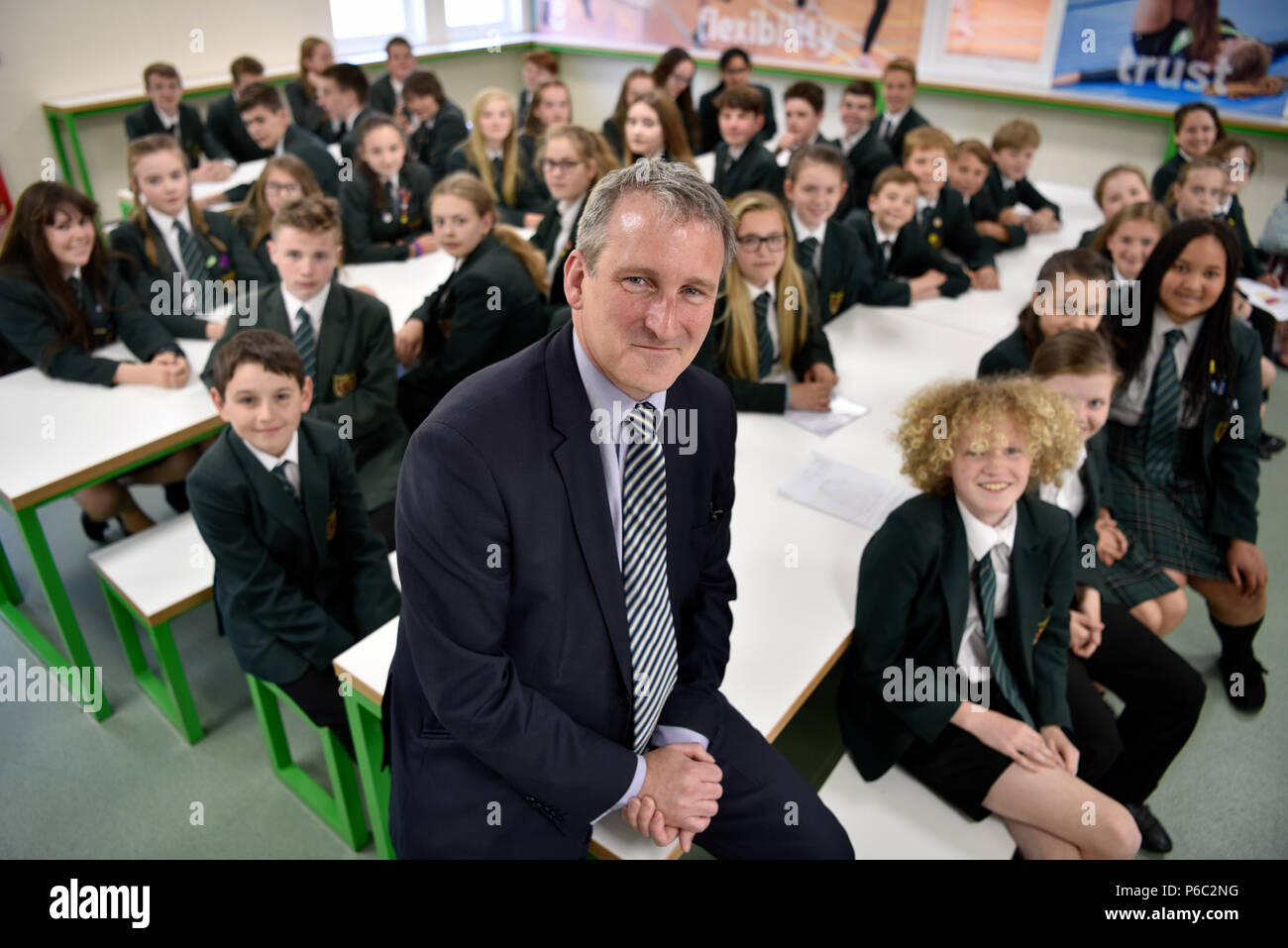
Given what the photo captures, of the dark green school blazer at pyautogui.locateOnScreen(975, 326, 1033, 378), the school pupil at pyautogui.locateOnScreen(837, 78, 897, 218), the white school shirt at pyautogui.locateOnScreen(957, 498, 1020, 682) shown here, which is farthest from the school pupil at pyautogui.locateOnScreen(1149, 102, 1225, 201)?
the white school shirt at pyautogui.locateOnScreen(957, 498, 1020, 682)

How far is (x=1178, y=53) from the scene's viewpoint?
6004mm

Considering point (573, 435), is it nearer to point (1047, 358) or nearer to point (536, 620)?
point (536, 620)

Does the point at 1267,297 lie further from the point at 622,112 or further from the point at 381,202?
the point at 381,202

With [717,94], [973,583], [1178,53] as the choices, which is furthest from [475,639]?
[1178,53]

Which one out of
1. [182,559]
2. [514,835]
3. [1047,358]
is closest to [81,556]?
[182,559]

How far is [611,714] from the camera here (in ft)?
4.86

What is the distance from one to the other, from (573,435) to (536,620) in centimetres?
29

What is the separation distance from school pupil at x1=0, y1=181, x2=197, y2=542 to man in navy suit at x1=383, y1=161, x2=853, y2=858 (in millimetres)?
1916

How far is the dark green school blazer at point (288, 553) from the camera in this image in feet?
6.72

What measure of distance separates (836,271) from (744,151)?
1.71m

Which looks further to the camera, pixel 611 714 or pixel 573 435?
pixel 611 714

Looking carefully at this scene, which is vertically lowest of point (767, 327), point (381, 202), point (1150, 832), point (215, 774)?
point (1150, 832)

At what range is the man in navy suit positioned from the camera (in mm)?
1230

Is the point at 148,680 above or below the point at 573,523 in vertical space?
below
